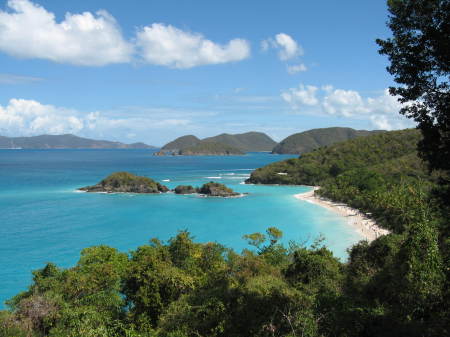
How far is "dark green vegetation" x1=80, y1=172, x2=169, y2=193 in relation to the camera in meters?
88.7

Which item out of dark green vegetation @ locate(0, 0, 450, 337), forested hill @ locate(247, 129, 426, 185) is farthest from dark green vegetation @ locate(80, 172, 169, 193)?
dark green vegetation @ locate(0, 0, 450, 337)

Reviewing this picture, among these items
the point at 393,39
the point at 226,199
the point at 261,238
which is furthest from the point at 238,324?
the point at 226,199

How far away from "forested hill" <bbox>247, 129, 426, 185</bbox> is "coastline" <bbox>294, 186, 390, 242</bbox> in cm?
2593

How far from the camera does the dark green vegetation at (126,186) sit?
3492 inches

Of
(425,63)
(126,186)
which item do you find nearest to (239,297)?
→ (425,63)

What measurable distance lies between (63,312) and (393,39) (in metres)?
16.8

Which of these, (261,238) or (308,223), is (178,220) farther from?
(261,238)

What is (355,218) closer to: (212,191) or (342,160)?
(212,191)

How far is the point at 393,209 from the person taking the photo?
50000mm

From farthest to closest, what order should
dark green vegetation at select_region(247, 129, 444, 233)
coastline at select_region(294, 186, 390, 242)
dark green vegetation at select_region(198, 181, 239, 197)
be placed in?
dark green vegetation at select_region(198, 181, 239, 197), dark green vegetation at select_region(247, 129, 444, 233), coastline at select_region(294, 186, 390, 242)

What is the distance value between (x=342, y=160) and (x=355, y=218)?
60.7 m

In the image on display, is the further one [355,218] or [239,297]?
[355,218]

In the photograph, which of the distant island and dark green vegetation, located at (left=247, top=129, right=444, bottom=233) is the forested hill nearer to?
dark green vegetation, located at (left=247, top=129, right=444, bottom=233)

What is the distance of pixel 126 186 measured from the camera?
296 feet
